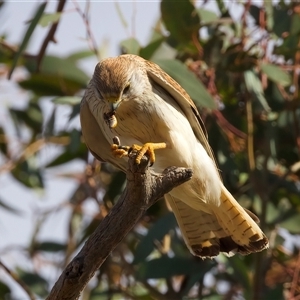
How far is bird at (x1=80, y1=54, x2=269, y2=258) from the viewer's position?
3.92 m

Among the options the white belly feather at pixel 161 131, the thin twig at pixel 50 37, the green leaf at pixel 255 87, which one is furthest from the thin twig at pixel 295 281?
the thin twig at pixel 50 37

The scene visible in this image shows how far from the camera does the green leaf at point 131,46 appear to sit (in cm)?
472

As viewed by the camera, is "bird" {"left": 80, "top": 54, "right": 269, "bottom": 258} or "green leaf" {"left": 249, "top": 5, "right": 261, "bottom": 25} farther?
"green leaf" {"left": 249, "top": 5, "right": 261, "bottom": 25}

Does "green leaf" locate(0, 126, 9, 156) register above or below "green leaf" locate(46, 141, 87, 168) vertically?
below

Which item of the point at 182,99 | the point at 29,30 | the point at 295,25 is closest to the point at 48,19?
the point at 29,30

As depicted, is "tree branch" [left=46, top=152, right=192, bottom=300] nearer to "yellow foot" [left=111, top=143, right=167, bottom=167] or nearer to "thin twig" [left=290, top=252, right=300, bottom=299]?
"yellow foot" [left=111, top=143, right=167, bottom=167]

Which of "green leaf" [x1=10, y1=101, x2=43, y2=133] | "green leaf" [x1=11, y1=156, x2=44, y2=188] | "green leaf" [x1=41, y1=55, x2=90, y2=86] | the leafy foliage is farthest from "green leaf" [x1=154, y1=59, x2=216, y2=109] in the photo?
"green leaf" [x1=10, y1=101, x2=43, y2=133]

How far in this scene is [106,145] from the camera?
4035 millimetres

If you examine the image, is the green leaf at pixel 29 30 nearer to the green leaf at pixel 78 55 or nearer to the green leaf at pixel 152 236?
the green leaf at pixel 78 55

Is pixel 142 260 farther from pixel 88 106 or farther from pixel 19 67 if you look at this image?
pixel 19 67

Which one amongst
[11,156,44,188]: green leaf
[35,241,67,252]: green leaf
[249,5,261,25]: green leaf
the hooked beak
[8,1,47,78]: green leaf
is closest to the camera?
the hooked beak

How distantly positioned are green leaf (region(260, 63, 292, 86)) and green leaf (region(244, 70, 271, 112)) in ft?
0.27

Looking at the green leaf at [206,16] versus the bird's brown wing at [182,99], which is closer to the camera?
the bird's brown wing at [182,99]

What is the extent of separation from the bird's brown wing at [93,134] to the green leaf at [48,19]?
2.41 ft
